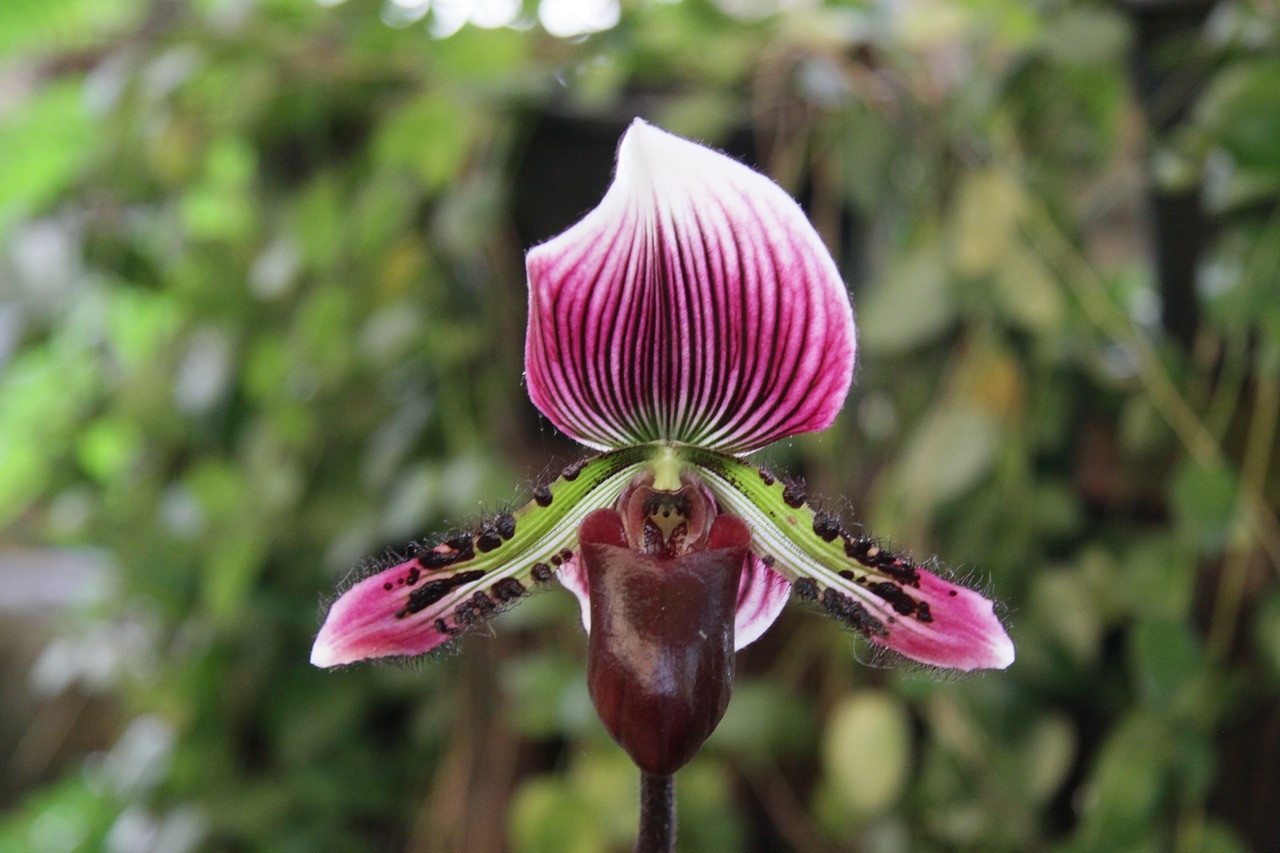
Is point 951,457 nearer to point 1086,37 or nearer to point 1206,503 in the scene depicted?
point 1206,503

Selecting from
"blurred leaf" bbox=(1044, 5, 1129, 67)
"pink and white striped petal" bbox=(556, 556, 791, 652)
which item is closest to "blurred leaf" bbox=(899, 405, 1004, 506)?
"blurred leaf" bbox=(1044, 5, 1129, 67)

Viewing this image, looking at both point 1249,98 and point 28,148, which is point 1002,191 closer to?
point 1249,98

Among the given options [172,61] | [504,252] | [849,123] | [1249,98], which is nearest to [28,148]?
[172,61]

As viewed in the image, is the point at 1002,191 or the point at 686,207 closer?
the point at 686,207

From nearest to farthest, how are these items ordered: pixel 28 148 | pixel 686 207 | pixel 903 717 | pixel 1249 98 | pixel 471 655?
pixel 686 207 → pixel 1249 98 → pixel 903 717 → pixel 471 655 → pixel 28 148

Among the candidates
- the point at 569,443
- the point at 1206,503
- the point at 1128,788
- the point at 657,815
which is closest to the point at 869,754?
the point at 1128,788

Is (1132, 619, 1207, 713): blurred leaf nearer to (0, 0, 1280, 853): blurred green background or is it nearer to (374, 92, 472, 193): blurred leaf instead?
(0, 0, 1280, 853): blurred green background

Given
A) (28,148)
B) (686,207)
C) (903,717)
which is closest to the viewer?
(686,207)
